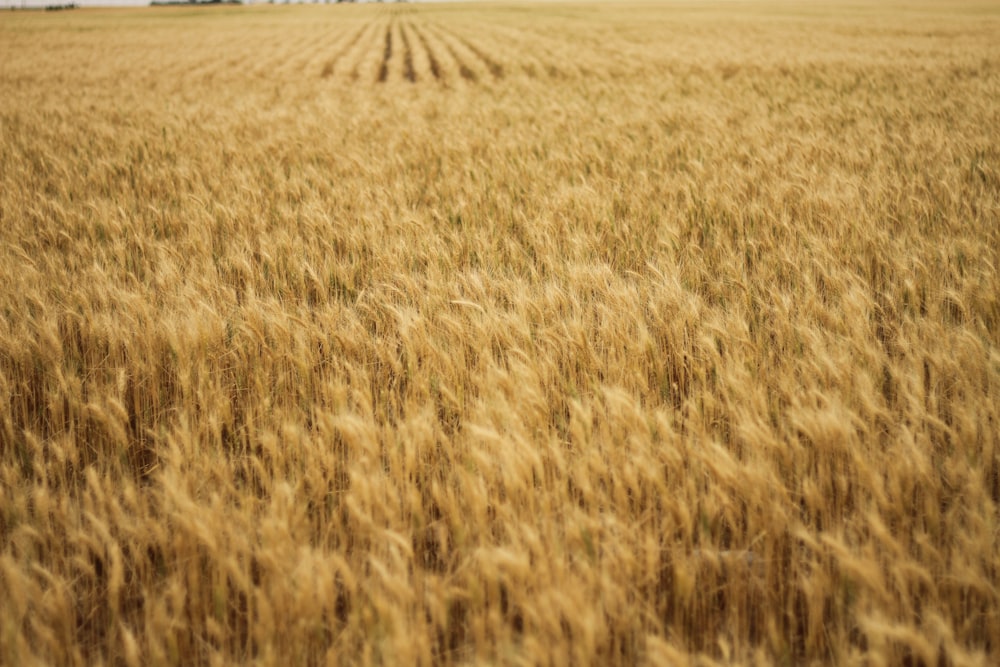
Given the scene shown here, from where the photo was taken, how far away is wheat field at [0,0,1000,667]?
108cm

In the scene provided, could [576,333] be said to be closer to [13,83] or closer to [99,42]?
[13,83]

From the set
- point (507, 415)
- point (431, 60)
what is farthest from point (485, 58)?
point (507, 415)

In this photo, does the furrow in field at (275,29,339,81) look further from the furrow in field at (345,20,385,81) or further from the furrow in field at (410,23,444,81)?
the furrow in field at (410,23,444,81)

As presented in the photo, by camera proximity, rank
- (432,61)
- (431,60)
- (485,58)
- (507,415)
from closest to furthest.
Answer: (507,415)
(485,58)
(432,61)
(431,60)

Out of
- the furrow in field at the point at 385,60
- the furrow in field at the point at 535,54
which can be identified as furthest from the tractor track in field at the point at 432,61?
the furrow in field at the point at 535,54

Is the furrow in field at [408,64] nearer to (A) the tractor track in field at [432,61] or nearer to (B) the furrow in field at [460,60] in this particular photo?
(A) the tractor track in field at [432,61]

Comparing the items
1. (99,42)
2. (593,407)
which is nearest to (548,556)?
(593,407)

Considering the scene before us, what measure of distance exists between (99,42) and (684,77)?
23.4m

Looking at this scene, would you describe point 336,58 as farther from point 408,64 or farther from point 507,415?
point 507,415

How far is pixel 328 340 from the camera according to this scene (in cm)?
204

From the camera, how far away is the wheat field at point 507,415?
1085 mm

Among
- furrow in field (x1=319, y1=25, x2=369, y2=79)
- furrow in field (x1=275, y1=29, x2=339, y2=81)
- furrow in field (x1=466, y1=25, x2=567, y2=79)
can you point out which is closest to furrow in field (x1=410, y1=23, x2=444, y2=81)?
furrow in field (x1=466, y1=25, x2=567, y2=79)

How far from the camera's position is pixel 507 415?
1.53 m

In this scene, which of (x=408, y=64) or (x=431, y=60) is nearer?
(x=408, y=64)
